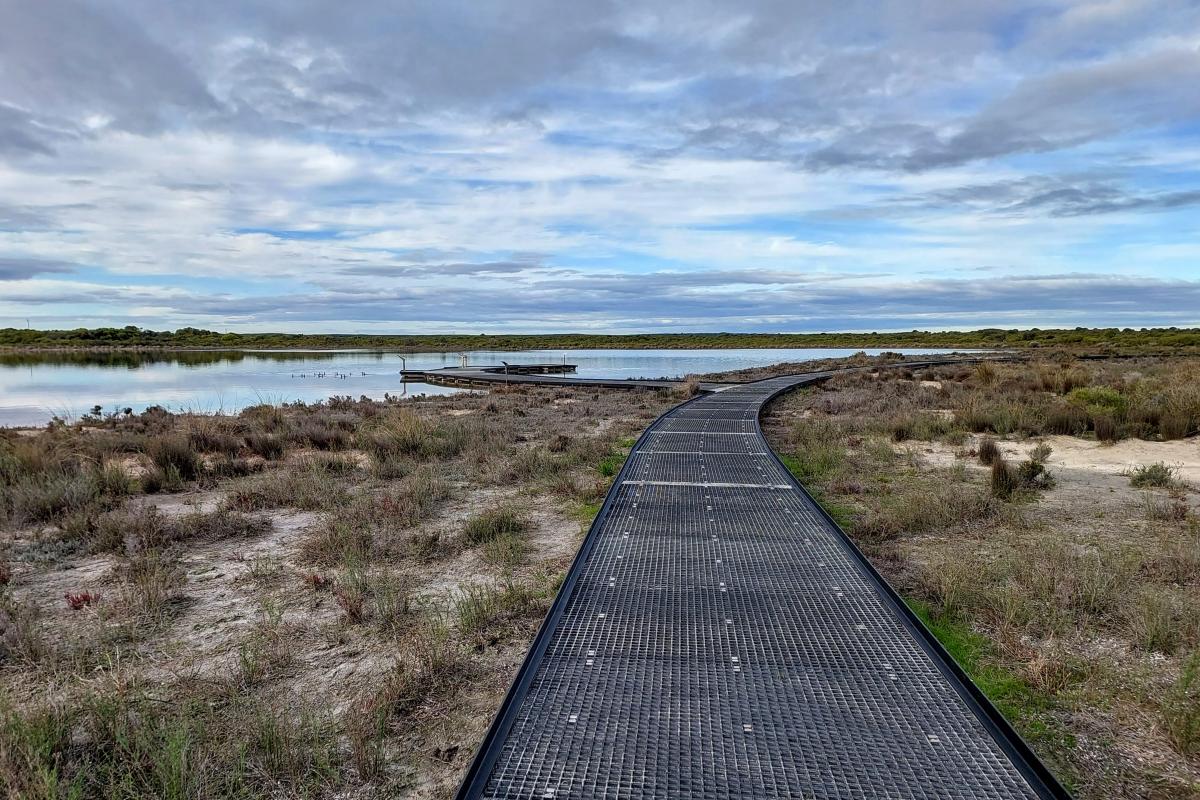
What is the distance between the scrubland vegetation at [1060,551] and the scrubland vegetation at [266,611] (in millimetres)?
2777

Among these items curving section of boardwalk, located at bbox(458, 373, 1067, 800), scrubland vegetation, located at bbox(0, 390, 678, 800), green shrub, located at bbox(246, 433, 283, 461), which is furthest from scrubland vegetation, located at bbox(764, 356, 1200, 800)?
green shrub, located at bbox(246, 433, 283, 461)

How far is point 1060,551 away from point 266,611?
6.01 m

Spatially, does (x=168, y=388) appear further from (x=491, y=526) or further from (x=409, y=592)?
(x=409, y=592)

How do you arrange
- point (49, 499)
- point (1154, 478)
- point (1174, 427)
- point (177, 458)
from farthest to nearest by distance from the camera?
point (1174, 427) → point (177, 458) → point (1154, 478) → point (49, 499)

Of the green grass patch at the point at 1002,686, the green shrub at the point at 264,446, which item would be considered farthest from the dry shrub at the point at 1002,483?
the green shrub at the point at 264,446

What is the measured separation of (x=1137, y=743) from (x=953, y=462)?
7.31m

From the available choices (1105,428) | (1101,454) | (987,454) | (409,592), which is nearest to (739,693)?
(409,592)

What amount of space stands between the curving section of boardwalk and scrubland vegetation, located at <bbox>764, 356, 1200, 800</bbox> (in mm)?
535

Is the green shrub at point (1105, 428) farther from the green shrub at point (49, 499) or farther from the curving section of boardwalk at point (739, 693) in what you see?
the green shrub at point (49, 499)

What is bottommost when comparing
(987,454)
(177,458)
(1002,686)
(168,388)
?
(1002,686)

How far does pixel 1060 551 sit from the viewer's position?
5215 mm

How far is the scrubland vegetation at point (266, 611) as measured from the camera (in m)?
2.90

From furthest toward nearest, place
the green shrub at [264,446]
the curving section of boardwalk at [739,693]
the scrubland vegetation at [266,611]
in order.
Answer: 1. the green shrub at [264,446]
2. the scrubland vegetation at [266,611]
3. the curving section of boardwalk at [739,693]

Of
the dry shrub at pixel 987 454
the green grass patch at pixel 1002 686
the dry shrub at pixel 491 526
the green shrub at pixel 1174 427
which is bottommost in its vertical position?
the green grass patch at pixel 1002 686
